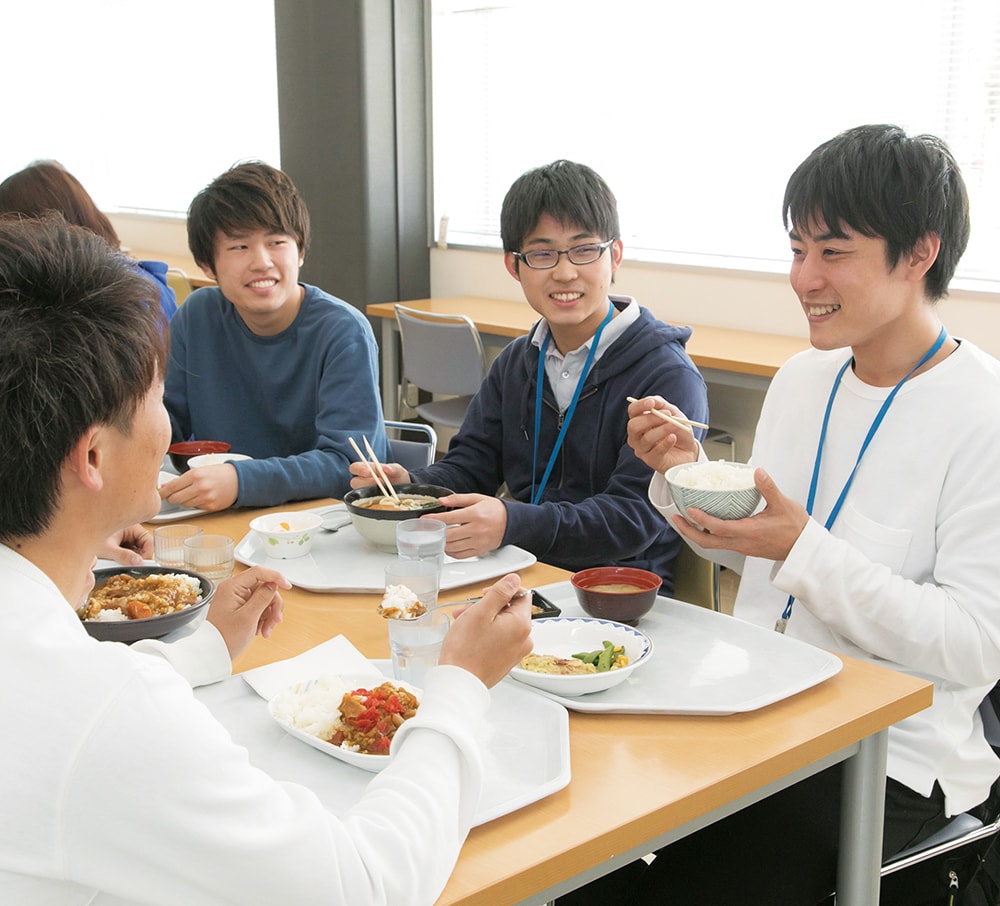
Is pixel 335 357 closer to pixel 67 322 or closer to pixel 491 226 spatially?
pixel 67 322

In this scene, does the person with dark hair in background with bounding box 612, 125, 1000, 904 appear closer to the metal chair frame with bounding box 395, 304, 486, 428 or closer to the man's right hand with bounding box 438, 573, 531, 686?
the man's right hand with bounding box 438, 573, 531, 686

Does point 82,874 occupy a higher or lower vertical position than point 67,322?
lower

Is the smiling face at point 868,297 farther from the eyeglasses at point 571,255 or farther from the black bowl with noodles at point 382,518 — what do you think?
the black bowl with noodles at point 382,518

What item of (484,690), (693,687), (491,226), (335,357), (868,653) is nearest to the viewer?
(484,690)

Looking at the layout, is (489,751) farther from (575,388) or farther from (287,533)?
(575,388)

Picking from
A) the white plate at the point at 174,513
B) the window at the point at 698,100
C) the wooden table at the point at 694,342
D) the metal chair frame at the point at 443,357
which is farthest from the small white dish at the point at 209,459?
the window at the point at 698,100

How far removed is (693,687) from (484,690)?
0.36 meters

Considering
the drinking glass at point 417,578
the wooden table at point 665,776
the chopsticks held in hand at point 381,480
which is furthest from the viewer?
the chopsticks held in hand at point 381,480

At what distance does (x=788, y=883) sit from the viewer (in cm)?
140

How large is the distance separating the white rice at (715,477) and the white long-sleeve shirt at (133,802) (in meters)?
0.76

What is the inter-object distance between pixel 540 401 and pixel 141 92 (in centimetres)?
627

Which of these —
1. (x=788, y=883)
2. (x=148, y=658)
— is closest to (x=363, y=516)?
(x=788, y=883)

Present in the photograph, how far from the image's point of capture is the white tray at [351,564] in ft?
5.45

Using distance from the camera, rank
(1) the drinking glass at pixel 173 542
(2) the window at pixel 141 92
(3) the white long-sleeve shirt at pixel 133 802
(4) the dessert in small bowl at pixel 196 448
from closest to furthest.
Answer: (3) the white long-sleeve shirt at pixel 133 802 < (1) the drinking glass at pixel 173 542 < (4) the dessert in small bowl at pixel 196 448 < (2) the window at pixel 141 92
